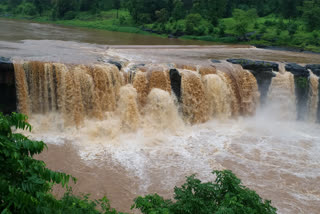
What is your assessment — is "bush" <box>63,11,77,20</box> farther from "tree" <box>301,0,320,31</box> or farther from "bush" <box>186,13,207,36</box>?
"tree" <box>301,0,320,31</box>

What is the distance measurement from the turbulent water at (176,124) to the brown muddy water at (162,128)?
0.04 m

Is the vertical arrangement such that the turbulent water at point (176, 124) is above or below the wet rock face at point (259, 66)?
below

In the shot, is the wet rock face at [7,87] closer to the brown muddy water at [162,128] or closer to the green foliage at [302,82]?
the brown muddy water at [162,128]

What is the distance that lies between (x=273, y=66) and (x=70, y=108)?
10056 millimetres

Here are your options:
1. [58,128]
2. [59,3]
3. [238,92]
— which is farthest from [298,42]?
[59,3]

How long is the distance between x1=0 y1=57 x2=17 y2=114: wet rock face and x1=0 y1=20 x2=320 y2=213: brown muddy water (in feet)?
1.10

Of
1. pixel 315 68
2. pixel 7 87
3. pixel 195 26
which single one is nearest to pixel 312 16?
pixel 195 26

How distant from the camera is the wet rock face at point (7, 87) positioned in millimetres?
12281

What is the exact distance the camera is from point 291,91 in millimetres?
16281

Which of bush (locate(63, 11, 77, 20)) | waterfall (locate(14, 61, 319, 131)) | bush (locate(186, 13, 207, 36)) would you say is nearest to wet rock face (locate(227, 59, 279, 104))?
waterfall (locate(14, 61, 319, 131))

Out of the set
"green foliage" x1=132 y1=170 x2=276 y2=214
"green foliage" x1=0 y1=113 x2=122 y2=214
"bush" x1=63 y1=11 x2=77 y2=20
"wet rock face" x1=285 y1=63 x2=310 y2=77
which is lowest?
"green foliage" x1=132 y1=170 x2=276 y2=214

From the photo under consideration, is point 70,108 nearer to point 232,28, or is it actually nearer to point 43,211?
point 43,211

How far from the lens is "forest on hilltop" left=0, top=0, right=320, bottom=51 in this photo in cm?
3173

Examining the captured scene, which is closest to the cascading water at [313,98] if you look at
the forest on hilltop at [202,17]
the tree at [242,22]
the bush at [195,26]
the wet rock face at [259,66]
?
the wet rock face at [259,66]
